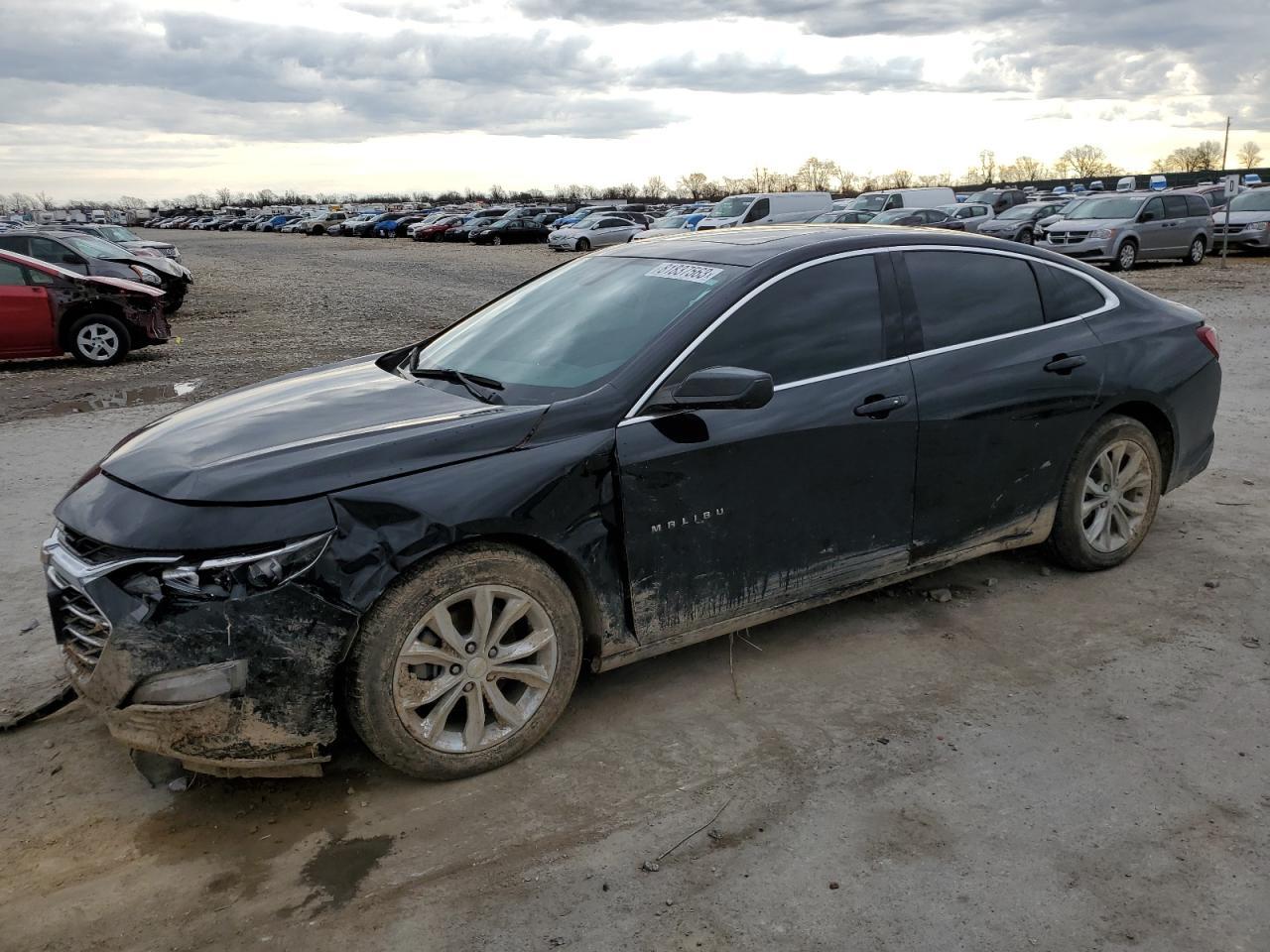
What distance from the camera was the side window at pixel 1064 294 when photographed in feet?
15.3

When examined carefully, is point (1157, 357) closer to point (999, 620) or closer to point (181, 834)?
point (999, 620)

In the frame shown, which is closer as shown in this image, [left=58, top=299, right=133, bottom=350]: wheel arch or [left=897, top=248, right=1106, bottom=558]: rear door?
[left=897, top=248, right=1106, bottom=558]: rear door

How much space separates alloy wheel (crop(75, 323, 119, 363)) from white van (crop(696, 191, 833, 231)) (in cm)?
1970

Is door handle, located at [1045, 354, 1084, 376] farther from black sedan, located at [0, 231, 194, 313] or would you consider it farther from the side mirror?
black sedan, located at [0, 231, 194, 313]

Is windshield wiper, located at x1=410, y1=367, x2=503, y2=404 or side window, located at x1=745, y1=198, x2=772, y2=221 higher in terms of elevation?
side window, located at x1=745, y1=198, x2=772, y2=221

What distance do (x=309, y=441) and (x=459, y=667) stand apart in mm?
879

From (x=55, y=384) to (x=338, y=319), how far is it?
6181mm

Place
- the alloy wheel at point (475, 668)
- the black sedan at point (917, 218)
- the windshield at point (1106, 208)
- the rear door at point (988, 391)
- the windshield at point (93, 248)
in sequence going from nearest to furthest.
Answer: the alloy wheel at point (475, 668) → the rear door at point (988, 391) → the windshield at point (93, 248) → the windshield at point (1106, 208) → the black sedan at point (917, 218)

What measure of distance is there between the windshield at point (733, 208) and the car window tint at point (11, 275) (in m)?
22.2

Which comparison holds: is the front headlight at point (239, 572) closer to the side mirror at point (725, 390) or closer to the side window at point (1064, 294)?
the side mirror at point (725, 390)

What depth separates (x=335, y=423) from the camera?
139 inches

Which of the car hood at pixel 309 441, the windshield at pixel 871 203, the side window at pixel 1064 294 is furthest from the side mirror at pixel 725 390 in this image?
the windshield at pixel 871 203

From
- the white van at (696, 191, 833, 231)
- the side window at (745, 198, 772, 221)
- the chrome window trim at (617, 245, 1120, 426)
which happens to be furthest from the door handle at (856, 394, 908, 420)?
the side window at (745, 198, 772, 221)

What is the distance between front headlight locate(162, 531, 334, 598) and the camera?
2.97 meters
